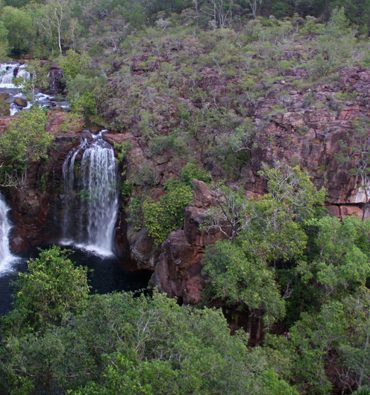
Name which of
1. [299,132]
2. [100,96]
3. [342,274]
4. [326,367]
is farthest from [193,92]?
[326,367]

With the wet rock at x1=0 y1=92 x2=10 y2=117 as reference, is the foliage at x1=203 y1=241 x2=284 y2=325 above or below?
below

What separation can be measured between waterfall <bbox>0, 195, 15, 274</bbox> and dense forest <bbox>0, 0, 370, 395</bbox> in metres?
1.71

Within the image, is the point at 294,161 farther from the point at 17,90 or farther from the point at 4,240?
the point at 17,90

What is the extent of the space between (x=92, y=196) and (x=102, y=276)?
266 inches

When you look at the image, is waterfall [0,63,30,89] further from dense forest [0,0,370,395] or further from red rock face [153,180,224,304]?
red rock face [153,180,224,304]

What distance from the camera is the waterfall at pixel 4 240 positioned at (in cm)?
3647

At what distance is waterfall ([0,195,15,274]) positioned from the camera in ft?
120

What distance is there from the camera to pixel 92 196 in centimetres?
3919

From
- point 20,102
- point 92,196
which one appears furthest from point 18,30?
point 92,196

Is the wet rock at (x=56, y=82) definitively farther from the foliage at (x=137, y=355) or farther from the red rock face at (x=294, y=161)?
the foliage at (x=137, y=355)

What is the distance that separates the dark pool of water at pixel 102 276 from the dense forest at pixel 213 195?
1.36 meters

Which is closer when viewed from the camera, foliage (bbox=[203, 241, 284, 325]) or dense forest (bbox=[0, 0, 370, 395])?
dense forest (bbox=[0, 0, 370, 395])

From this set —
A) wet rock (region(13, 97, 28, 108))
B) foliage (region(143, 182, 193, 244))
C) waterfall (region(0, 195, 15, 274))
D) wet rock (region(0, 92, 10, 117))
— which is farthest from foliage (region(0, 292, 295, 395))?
wet rock (region(13, 97, 28, 108))

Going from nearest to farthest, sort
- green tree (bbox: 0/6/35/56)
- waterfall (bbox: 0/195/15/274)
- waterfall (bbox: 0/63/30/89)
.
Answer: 1. waterfall (bbox: 0/195/15/274)
2. waterfall (bbox: 0/63/30/89)
3. green tree (bbox: 0/6/35/56)
